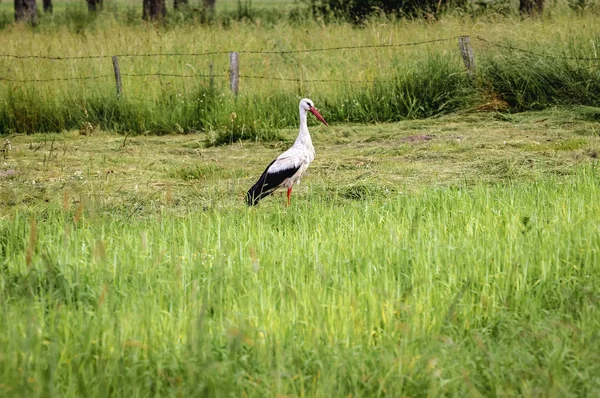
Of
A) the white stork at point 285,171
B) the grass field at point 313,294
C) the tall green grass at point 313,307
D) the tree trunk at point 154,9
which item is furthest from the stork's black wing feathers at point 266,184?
the tree trunk at point 154,9

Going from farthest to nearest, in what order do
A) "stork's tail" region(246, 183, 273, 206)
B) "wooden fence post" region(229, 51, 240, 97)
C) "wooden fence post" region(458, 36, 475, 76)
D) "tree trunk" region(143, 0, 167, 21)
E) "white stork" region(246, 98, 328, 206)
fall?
1. "tree trunk" region(143, 0, 167, 21)
2. "wooden fence post" region(229, 51, 240, 97)
3. "wooden fence post" region(458, 36, 475, 76)
4. "white stork" region(246, 98, 328, 206)
5. "stork's tail" region(246, 183, 273, 206)

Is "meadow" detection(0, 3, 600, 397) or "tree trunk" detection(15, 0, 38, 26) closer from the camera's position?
"meadow" detection(0, 3, 600, 397)

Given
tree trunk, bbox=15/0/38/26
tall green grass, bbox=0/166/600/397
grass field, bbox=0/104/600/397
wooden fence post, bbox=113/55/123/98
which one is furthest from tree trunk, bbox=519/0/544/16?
tall green grass, bbox=0/166/600/397

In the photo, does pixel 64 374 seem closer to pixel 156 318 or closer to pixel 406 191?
pixel 156 318

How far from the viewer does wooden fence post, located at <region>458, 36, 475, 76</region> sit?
12.4 metres

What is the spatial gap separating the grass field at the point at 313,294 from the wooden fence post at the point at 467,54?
4.68 m

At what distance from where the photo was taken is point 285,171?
7.80 metres

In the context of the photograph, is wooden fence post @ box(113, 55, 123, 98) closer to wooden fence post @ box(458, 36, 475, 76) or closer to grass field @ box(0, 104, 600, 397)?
wooden fence post @ box(458, 36, 475, 76)

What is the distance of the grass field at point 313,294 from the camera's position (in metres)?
3.50

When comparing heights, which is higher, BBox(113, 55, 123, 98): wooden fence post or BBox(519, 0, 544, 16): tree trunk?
BBox(519, 0, 544, 16): tree trunk

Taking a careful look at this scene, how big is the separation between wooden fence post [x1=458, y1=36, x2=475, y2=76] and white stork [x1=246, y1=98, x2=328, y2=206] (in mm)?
4741

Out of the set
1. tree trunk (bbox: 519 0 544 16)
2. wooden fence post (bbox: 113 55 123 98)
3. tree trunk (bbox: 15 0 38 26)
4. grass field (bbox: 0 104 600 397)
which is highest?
grass field (bbox: 0 104 600 397)

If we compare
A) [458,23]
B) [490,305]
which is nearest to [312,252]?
[490,305]

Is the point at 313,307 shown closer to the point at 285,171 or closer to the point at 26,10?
the point at 285,171
